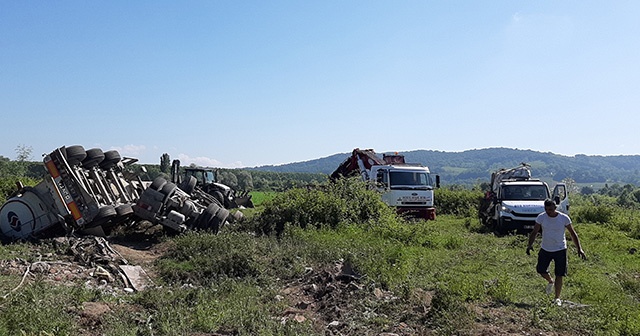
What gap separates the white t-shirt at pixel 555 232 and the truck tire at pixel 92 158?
11.5 metres

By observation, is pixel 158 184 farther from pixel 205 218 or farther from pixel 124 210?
pixel 205 218

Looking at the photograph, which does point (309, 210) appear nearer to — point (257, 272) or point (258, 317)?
point (257, 272)

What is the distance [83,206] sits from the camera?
41.0 ft

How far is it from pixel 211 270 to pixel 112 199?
6.07 metres

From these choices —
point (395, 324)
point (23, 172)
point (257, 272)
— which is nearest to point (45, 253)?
point (257, 272)

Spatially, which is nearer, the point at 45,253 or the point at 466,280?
the point at 466,280

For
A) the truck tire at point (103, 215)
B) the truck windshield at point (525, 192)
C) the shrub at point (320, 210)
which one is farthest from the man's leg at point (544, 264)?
the truck windshield at point (525, 192)

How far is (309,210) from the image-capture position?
1490 centimetres

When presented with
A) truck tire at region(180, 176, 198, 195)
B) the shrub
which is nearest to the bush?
the shrub

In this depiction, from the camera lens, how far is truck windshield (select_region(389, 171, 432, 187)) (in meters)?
20.6

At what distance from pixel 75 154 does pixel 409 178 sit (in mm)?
12893

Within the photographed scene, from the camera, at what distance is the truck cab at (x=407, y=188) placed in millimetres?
20391

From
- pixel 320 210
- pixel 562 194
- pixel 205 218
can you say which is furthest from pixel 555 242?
pixel 562 194

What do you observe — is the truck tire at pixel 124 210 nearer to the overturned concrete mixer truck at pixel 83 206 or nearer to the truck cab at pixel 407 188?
the overturned concrete mixer truck at pixel 83 206
